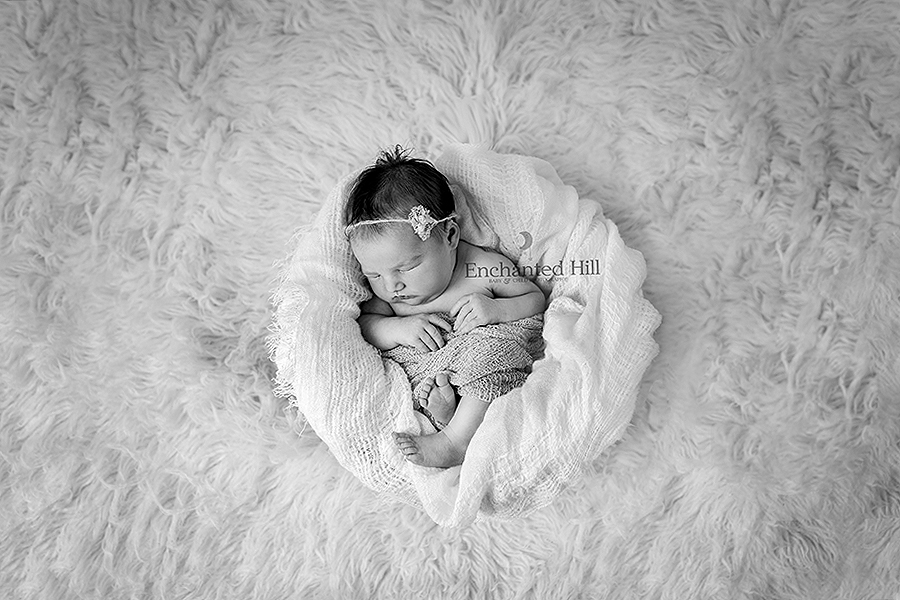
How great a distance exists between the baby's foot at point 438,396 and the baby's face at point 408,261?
160 millimetres

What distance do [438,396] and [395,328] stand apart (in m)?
0.17

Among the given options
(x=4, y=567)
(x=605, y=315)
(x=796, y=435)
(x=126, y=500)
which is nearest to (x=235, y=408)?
(x=126, y=500)

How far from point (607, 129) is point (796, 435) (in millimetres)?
756

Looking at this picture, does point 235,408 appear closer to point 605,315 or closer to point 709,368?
point 605,315

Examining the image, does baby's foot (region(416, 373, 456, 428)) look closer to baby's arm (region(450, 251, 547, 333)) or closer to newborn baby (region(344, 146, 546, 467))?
newborn baby (region(344, 146, 546, 467))

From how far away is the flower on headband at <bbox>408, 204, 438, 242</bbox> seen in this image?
1.53 metres

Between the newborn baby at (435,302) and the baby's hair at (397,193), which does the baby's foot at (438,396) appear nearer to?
the newborn baby at (435,302)

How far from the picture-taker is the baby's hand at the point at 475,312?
5.35ft

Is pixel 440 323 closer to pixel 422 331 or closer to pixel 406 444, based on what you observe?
pixel 422 331

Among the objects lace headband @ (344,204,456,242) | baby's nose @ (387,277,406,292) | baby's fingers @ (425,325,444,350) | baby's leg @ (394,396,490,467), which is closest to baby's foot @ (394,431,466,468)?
baby's leg @ (394,396,490,467)

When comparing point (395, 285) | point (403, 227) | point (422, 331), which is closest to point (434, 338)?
point (422, 331)

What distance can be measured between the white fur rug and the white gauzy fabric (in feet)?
0.53

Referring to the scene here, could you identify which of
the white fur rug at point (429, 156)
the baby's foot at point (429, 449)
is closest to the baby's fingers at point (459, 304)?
Answer: the baby's foot at point (429, 449)

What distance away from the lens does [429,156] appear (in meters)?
1.84
